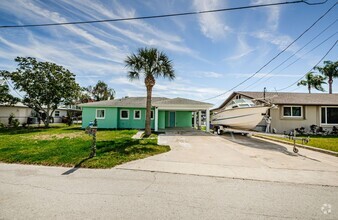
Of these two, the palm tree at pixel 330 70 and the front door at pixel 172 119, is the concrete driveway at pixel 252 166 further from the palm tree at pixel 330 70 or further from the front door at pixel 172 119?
the palm tree at pixel 330 70

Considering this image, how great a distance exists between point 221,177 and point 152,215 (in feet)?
9.33

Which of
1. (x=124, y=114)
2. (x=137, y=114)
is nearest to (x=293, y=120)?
(x=137, y=114)

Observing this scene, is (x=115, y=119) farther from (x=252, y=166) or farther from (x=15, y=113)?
(x=15, y=113)

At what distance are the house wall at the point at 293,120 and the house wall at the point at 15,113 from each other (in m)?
34.9

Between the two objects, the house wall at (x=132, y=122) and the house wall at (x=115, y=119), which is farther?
the house wall at (x=132, y=122)

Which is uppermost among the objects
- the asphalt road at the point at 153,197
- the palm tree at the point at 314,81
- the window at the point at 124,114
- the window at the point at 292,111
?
the palm tree at the point at 314,81

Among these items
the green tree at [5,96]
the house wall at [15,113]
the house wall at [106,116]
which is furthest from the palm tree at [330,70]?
the house wall at [15,113]

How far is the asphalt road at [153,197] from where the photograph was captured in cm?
319

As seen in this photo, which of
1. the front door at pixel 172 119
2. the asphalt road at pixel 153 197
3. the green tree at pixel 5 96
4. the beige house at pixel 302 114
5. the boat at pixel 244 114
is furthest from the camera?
the front door at pixel 172 119

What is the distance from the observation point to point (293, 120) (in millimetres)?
17656

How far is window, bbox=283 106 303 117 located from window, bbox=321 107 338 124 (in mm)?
2587

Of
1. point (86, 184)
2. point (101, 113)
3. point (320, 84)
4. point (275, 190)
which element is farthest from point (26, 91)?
point (320, 84)

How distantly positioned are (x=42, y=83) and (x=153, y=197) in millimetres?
26121

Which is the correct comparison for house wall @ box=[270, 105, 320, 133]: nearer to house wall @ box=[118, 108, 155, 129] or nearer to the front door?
the front door
